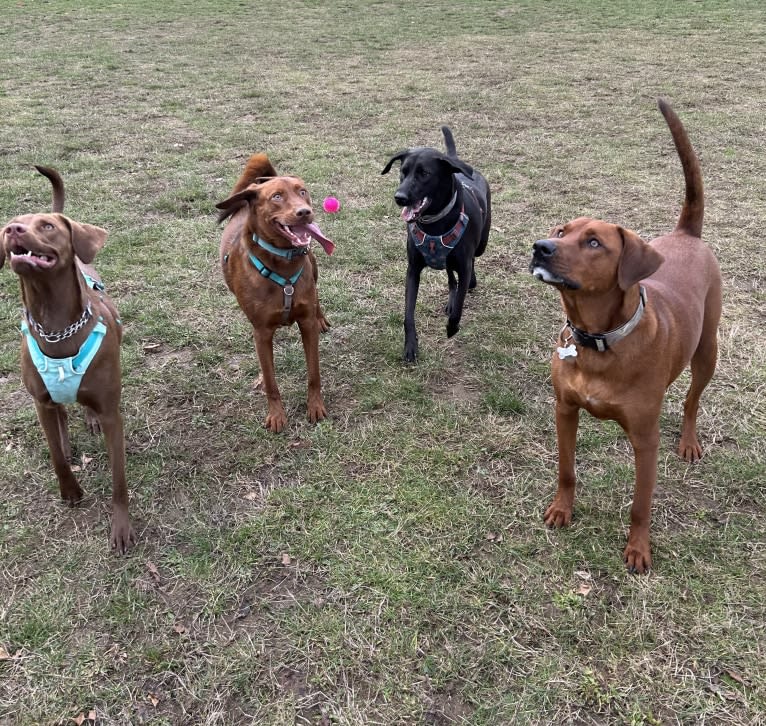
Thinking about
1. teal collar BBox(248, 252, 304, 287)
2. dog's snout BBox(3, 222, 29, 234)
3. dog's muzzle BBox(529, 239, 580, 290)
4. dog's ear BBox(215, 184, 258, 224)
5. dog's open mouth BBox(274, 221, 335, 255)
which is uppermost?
dog's snout BBox(3, 222, 29, 234)

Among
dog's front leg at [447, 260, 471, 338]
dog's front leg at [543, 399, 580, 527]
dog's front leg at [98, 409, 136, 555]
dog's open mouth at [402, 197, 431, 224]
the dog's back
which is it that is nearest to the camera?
dog's front leg at [543, 399, 580, 527]

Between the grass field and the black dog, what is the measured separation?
408 mm

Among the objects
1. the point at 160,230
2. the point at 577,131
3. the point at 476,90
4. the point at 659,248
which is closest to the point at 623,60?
the point at 476,90

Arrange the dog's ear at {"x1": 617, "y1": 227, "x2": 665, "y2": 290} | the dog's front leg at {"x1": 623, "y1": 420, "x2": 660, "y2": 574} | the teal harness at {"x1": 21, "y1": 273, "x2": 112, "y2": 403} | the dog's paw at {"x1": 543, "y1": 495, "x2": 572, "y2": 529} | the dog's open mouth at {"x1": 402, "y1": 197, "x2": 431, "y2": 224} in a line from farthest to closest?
the dog's open mouth at {"x1": 402, "y1": 197, "x2": 431, "y2": 224} < the dog's paw at {"x1": 543, "y1": 495, "x2": 572, "y2": 529} < the teal harness at {"x1": 21, "y1": 273, "x2": 112, "y2": 403} < the dog's front leg at {"x1": 623, "y1": 420, "x2": 660, "y2": 574} < the dog's ear at {"x1": 617, "y1": 227, "x2": 665, "y2": 290}

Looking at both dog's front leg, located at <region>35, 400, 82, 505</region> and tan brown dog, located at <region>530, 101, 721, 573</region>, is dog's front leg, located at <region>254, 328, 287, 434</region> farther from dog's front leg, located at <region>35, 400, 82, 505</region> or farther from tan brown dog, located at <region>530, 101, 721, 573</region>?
tan brown dog, located at <region>530, 101, 721, 573</region>

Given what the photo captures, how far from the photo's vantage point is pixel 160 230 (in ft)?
19.6

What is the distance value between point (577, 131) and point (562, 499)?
23.5ft

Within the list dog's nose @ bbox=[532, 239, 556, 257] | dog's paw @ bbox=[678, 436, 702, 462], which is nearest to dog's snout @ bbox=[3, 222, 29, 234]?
dog's nose @ bbox=[532, 239, 556, 257]

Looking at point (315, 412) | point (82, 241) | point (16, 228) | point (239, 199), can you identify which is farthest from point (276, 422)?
point (16, 228)

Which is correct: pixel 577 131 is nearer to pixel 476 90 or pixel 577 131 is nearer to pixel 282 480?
pixel 476 90

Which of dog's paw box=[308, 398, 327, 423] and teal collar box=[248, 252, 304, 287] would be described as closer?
teal collar box=[248, 252, 304, 287]

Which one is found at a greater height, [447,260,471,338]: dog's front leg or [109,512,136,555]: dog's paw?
[447,260,471,338]: dog's front leg

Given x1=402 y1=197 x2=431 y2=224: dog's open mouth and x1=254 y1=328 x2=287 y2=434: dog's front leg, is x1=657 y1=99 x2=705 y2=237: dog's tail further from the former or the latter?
x1=254 y1=328 x2=287 y2=434: dog's front leg

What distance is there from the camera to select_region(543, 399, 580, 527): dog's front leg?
287 centimetres
